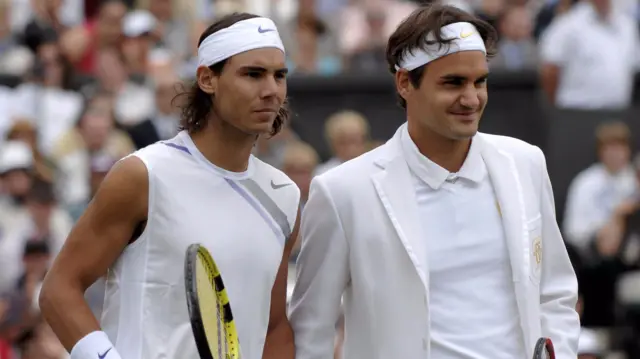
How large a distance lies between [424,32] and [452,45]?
0.45ft

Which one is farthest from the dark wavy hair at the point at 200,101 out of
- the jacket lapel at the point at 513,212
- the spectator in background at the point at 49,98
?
the spectator in background at the point at 49,98

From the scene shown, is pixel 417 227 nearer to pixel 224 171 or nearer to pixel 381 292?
pixel 381 292

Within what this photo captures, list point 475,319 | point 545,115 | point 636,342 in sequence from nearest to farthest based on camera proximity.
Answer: point 475,319, point 636,342, point 545,115

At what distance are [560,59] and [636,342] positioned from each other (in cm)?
387

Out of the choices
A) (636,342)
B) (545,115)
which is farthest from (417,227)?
(545,115)

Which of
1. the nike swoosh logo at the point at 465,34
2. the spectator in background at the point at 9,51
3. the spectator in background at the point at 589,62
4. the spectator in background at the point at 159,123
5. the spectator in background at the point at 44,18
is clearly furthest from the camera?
the spectator in background at the point at 44,18

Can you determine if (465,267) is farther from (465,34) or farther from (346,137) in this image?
(346,137)

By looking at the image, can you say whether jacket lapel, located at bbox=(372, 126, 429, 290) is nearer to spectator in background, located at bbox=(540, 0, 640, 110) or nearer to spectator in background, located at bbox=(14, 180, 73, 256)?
spectator in background, located at bbox=(14, 180, 73, 256)

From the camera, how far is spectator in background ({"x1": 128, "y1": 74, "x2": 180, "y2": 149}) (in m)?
13.9

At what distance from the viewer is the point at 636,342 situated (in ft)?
38.3

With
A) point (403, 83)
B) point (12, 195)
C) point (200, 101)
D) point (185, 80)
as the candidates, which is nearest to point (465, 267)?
point (403, 83)

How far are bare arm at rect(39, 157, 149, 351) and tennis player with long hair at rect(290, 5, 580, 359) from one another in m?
0.75

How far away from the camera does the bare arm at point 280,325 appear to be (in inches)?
253

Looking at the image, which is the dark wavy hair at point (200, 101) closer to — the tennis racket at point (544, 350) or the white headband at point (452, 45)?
the white headband at point (452, 45)
